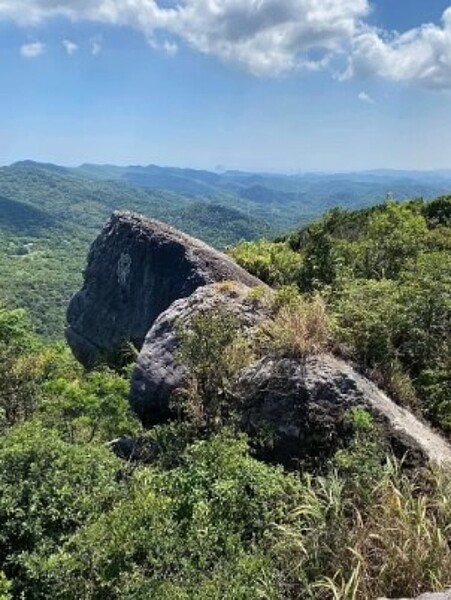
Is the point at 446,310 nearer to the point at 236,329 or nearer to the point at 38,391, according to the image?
the point at 236,329

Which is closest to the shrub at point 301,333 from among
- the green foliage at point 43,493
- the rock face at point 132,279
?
the green foliage at point 43,493

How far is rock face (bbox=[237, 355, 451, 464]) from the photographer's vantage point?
6.82 metres

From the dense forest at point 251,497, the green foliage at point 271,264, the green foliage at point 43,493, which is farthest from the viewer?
the green foliage at point 271,264

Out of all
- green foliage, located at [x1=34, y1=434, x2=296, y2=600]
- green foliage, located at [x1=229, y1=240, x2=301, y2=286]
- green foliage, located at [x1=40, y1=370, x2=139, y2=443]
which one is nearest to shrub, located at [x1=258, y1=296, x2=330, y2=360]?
green foliage, located at [x1=34, y1=434, x2=296, y2=600]

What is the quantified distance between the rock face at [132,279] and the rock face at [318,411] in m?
4.01

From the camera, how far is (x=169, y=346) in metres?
8.61

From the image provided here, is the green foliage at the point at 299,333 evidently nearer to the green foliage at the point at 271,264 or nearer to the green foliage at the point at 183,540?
the green foliage at the point at 183,540

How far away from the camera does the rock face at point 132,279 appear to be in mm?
11805

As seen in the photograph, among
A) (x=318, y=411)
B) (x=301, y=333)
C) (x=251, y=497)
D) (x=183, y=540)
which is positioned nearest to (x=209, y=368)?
(x=301, y=333)

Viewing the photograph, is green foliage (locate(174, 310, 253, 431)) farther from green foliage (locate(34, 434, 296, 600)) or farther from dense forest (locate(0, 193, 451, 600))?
green foliage (locate(34, 434, 296, 600))

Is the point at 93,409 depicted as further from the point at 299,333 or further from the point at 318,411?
the point at 318,411

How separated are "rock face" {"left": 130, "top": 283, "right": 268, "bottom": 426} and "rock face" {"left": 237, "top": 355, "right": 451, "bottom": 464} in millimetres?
1338

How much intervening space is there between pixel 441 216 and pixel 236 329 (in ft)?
60.9

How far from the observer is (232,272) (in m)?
11.2
